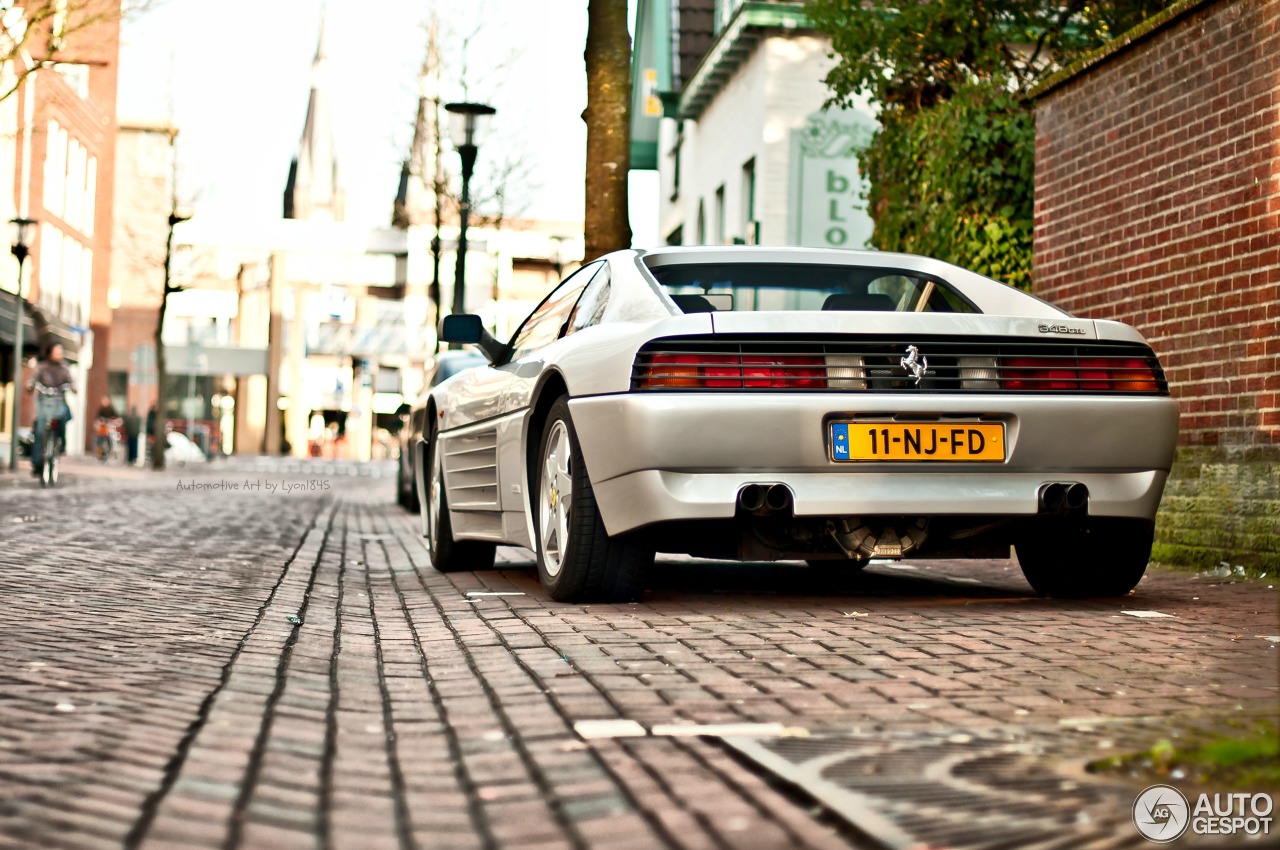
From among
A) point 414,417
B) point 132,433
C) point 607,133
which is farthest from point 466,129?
point 132,433

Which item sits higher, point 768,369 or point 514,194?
point 514,194

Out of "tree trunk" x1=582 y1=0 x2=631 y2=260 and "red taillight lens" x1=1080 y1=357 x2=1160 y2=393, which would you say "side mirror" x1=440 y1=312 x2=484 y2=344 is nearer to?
"red taillight lens" x1=1080 y1=357 x2=1160 y2=393

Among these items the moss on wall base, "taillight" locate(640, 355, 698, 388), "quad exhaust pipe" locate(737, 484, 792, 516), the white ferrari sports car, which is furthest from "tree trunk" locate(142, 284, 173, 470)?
"quad exhaust pipe" locate(737, 484, 792, 516)

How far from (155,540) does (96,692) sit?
6.06 metres

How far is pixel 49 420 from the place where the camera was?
20.4m

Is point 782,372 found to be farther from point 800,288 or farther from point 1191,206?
point 1191,206

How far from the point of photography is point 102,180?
52.1 m

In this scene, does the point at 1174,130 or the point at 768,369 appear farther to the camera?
the point at 1174,130

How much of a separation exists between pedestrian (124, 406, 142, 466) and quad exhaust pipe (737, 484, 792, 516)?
36032 mm

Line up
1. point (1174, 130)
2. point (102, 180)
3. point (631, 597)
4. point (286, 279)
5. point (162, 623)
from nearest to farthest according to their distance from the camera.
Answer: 1. point (162, 623)
2. point (631, 597)
3. point (1174, 130)
4. point (102, 180)
5. point (286, 279)

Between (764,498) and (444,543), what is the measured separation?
10.4ft

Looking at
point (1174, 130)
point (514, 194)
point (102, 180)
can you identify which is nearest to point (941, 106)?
point (1174, 130)

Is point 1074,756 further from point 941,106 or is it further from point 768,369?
point 941,106

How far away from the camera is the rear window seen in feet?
21.3
